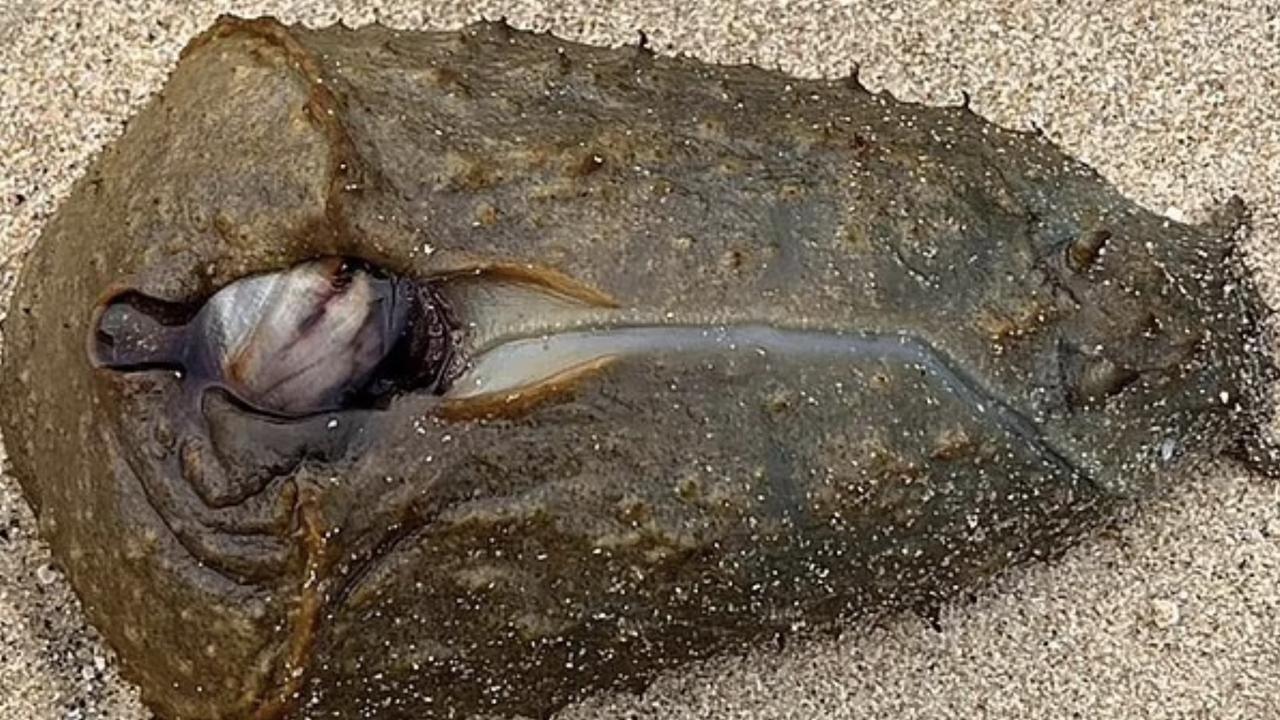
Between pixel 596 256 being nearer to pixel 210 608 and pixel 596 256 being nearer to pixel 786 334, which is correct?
pixel 786 334

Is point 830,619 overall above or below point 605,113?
below

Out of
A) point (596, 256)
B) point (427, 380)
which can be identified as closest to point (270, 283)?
point (427, 380)

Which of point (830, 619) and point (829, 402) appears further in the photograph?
point (830, 619)

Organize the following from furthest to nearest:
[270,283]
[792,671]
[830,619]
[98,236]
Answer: [792,671]
[830,619]
[98,236]
[270,283]

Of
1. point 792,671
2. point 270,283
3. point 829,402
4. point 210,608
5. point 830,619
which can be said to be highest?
point 270,283

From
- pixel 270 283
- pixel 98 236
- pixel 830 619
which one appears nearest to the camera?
pixel 270 283

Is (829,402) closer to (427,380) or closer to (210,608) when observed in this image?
(427,380)
